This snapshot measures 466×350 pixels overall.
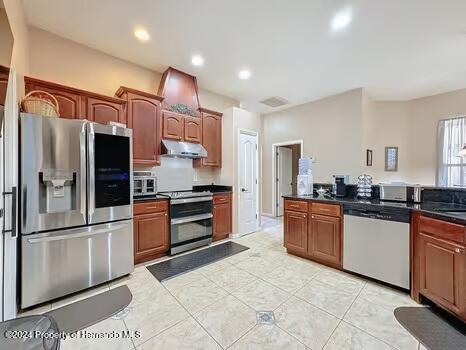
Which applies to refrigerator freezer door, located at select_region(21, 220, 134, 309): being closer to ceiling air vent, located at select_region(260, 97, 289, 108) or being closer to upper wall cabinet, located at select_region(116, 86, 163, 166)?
upper wall cabinet, located at select_region(116, 86, 163, 166)

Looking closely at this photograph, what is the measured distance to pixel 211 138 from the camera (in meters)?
4.17

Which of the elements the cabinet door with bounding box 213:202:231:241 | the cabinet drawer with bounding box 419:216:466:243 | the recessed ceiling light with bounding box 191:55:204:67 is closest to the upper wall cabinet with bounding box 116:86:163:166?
the recessed ceiling light with bounding box 191:55:204:67

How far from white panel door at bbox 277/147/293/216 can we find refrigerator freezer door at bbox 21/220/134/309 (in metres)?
4.44

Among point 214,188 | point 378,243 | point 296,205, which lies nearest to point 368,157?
point 296,205

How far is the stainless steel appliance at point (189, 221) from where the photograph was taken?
10.5ft

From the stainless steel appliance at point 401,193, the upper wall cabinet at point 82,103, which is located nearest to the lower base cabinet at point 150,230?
the upper wall cabinet at point 82,103

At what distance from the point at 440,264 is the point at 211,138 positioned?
11.6ft

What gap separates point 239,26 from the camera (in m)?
2.59

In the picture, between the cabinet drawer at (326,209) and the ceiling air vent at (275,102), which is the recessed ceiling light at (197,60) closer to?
the ceiling air vent at (275,102)

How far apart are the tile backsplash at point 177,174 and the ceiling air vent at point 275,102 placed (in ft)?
7.78

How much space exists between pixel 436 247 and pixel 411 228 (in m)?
0.27

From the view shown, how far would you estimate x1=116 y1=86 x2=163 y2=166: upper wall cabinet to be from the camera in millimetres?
3115

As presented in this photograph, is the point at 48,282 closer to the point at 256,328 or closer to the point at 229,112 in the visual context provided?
the point at 256,328

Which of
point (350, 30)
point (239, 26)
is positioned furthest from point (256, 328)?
point (350, 30)
